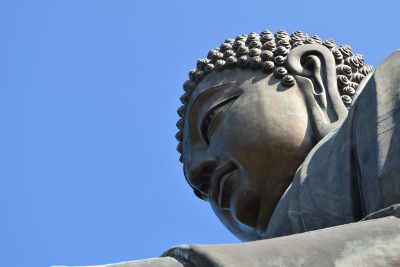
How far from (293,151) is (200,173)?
924 mm

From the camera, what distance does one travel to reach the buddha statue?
16.8 feet

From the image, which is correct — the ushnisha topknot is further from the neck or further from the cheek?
the neck

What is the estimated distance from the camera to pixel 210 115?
27.7ft

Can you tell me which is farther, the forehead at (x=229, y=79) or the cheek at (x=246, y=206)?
the forehead at (x=229, y=79)

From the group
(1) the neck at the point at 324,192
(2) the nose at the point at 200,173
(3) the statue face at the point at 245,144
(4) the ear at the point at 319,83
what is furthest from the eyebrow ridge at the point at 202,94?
(1) the neck at the point at 324,192

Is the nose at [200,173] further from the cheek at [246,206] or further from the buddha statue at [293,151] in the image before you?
the cheek at [246,206]

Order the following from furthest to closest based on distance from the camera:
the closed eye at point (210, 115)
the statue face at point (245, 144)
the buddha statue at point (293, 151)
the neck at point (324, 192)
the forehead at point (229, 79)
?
the forehead at point (229, 79) < the closed eye at point (210, 115) < the statue face at point (245, 144) < the neck at point (324, 192) < the buddha statue at point (293, 151)

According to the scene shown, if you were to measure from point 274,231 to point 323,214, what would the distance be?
57 cm

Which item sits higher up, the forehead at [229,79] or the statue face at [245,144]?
the forehead at [229,79]

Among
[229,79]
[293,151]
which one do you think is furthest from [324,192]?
[229,79]

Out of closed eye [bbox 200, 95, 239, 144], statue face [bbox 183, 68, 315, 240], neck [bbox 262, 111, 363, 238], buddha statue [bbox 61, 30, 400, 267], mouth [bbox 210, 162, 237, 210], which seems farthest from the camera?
closed eye [bbox 200, 95, 239, 144]

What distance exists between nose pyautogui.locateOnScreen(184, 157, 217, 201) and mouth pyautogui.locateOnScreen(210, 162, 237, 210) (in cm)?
10

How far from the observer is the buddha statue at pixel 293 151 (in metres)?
5.13

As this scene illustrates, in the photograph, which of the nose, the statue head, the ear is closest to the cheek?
the statue head
